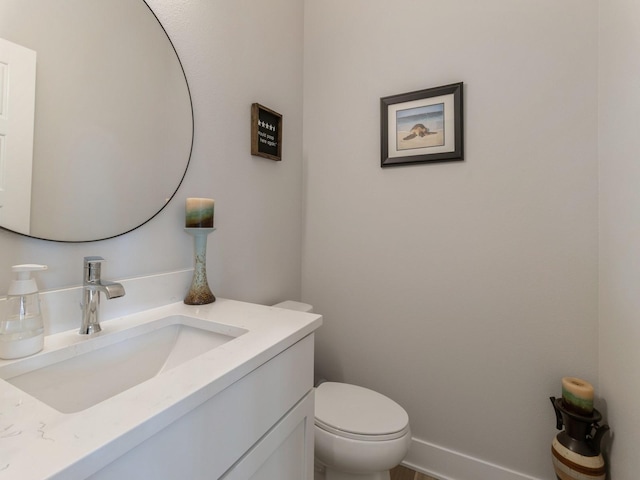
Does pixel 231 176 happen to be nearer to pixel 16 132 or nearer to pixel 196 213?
pixel 196 213

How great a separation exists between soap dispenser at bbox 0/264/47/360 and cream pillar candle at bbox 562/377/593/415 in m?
1.58

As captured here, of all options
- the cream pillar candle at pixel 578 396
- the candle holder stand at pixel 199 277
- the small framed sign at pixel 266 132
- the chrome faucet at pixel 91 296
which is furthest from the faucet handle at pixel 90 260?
the cream pillar candle at pixel 578 396

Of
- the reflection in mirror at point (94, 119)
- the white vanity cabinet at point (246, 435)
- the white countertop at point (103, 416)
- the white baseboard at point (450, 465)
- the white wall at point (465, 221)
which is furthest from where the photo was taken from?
the white baseboard at point (450, 465)

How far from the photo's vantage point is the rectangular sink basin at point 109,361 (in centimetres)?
58

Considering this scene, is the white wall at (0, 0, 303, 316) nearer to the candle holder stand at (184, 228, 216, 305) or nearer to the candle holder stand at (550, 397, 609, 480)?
the candle holder stand at (184, 228, 216, 305)

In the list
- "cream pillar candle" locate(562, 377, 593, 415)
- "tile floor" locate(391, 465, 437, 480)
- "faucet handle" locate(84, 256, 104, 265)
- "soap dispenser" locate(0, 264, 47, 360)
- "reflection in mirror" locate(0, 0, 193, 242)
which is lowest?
"tile floor" locate(391, 465, 437, 480)

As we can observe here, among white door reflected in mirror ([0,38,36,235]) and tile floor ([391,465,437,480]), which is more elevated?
white door reflected in mirror ([0,38,36,235])

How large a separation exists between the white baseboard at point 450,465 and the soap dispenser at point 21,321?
154cm

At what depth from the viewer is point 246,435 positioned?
58 centimetres

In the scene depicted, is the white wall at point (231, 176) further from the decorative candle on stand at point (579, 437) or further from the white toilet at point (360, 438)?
the decorative candle on stand at point (579, 437)

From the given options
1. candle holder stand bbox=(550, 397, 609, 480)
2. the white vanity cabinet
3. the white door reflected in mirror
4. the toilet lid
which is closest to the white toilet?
the toilet lid

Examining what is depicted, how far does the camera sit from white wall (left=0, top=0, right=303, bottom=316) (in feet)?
2.78

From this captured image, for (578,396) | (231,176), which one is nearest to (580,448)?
(578,396)

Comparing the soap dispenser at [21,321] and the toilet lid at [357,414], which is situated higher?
the soap dispenser at [21,321]
